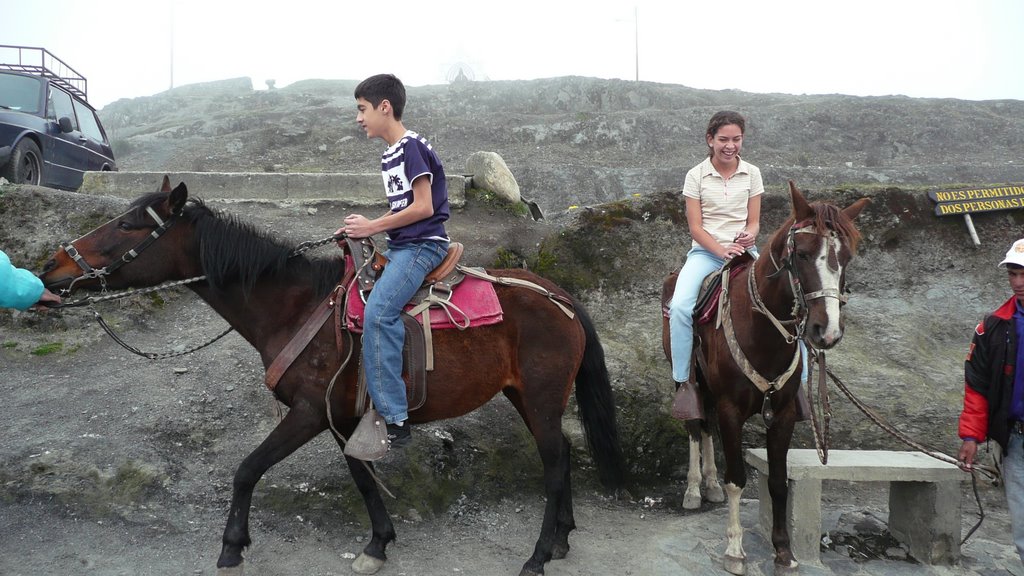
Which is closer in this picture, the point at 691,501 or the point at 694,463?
the point at 691,501

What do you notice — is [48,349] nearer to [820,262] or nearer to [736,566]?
[736,566]

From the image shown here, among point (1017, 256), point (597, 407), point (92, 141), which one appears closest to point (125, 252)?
point (597, 407)

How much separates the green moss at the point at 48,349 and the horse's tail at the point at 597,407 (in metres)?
5.05

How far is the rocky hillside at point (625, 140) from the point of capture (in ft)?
50.0

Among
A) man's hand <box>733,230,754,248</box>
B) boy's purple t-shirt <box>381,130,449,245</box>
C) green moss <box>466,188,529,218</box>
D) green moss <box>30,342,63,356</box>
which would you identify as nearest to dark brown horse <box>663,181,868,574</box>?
man's hand <box>733,230,754,248</box>

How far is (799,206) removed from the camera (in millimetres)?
3510

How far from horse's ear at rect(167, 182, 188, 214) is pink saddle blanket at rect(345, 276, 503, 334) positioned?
1015mm

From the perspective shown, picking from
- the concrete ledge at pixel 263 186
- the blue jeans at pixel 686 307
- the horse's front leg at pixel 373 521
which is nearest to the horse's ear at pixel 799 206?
the blue jeans at pixel 686 307

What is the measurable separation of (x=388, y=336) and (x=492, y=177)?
6.18 meters

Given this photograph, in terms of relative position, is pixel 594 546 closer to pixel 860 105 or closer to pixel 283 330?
pixel 283 330

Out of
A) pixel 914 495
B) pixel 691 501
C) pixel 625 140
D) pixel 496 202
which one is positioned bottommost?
pixel 691 501

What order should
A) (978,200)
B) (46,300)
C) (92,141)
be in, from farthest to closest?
(92,141)
(978,200)
(46,300)

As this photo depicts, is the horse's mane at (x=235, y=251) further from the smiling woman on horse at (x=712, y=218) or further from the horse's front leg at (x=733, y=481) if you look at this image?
the horse's front leg at (x=733, y=481)

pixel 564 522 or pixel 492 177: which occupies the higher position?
pixel 492 177
